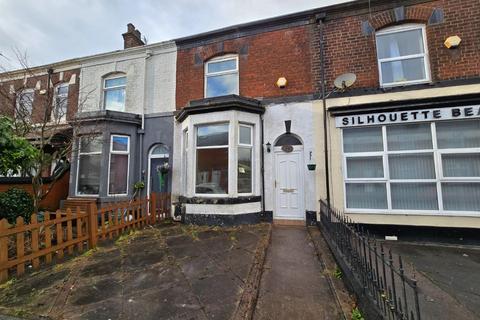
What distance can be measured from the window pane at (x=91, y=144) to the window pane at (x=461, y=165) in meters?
10.7

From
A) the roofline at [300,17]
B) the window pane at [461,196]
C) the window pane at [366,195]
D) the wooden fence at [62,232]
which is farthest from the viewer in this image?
the roofline at [300,17]

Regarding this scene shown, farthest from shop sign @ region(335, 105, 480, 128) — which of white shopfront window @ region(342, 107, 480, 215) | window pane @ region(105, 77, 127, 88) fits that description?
window pane @ region(105, 77, 127, 88)

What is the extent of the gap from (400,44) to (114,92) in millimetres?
10670

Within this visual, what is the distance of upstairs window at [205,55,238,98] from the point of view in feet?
28.0

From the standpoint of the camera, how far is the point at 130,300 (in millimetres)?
3041

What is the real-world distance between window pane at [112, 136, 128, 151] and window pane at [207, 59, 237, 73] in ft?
13.9

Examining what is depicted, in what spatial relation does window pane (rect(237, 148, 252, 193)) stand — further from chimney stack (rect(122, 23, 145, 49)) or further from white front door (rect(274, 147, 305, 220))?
chimney stack (rect(122, 23, 145, 49))

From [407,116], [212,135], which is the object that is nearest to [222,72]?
[212,135]

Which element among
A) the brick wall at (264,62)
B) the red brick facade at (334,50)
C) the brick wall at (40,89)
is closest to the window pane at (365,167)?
the red brick facade at (334,50)

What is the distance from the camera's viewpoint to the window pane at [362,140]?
651 centimetres

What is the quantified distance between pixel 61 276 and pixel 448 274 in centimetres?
630

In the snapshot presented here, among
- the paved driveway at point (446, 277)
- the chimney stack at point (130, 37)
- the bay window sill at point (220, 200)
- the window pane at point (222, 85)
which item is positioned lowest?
the paved driveway at point (446, 277)

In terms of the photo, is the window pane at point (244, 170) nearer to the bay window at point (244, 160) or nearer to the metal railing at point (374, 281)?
the bay window at point (244, 160)

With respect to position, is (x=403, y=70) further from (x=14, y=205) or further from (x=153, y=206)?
(x=14, y=205)
